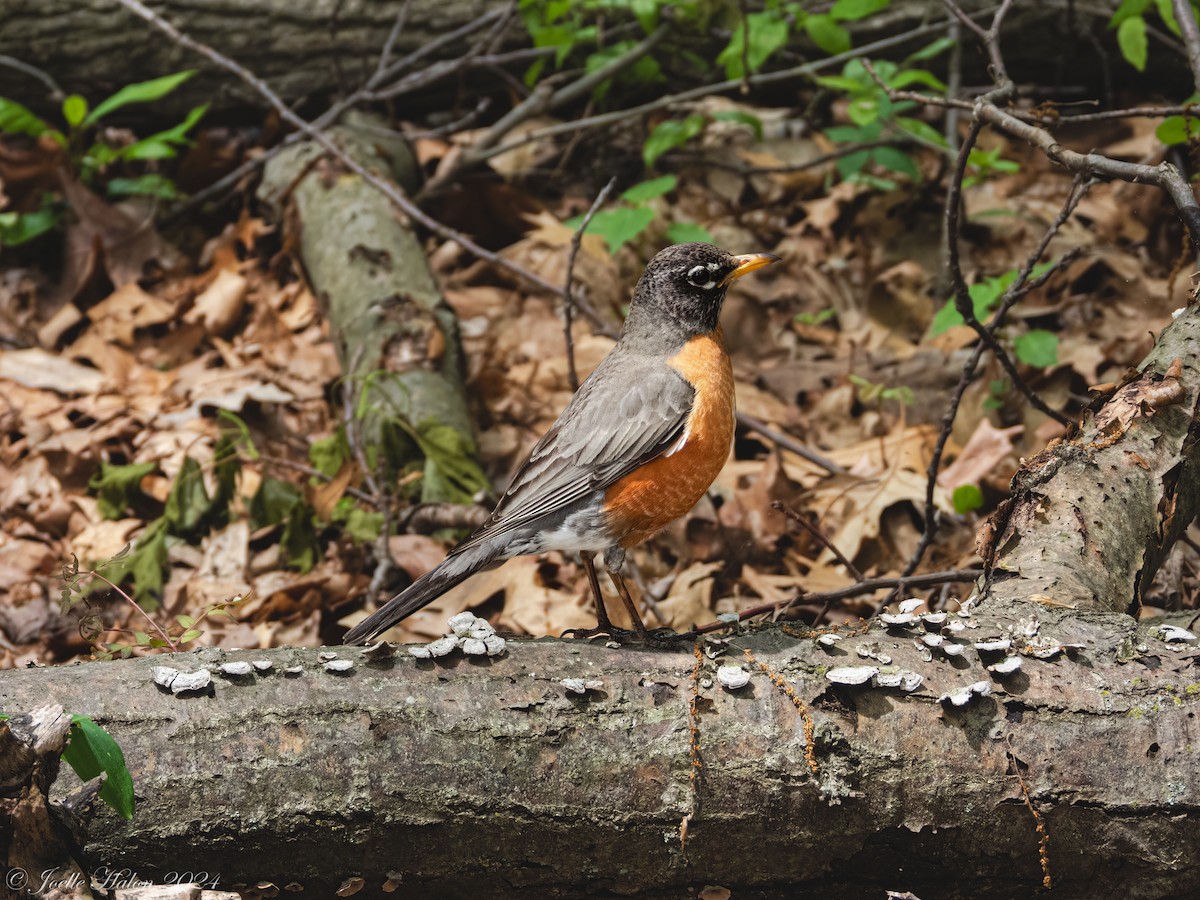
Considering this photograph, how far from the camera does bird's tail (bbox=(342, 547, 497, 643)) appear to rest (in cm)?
271

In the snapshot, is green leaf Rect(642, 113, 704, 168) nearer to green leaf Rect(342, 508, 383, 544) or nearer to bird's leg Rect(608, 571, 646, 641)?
green leaf Rect(342, 508, 383, 544)

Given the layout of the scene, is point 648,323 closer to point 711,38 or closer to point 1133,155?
point 711,38

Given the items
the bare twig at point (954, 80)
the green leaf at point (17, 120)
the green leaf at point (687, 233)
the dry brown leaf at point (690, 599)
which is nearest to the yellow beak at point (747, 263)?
the dry brown leaf at point (690, 599)

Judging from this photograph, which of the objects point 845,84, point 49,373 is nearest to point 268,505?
point 49,373

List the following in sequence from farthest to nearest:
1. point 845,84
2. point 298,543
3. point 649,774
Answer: point 845,84, point 298,543, point 649,774

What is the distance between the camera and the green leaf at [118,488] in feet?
15.0

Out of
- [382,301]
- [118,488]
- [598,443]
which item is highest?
[598,443]

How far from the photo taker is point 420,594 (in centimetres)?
280

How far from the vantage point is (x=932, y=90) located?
6.17 m

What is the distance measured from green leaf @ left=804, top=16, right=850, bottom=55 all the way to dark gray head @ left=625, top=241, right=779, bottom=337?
244 centimetres

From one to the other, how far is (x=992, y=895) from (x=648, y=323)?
6.27 ft

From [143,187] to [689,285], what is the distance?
4.03 meters

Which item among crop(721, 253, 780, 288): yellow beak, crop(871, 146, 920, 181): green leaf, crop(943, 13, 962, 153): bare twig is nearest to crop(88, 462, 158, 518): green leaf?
crop(721, 253, 780, 288): yellow beak

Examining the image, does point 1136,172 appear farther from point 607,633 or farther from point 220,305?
point 220,305
